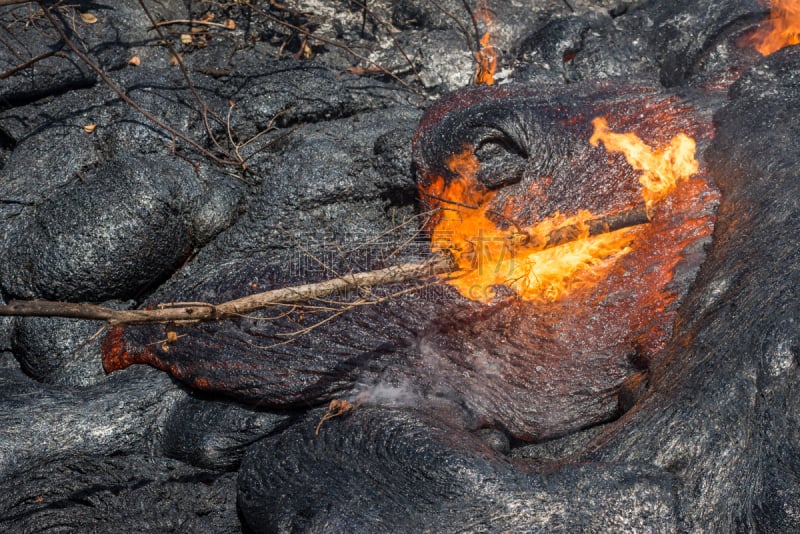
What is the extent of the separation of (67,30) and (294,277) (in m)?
3.84

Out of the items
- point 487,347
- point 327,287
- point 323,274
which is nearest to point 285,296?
point 327,287

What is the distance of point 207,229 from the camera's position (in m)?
5.89

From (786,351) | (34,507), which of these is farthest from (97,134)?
(786,351)

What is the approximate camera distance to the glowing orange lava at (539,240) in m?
4.75

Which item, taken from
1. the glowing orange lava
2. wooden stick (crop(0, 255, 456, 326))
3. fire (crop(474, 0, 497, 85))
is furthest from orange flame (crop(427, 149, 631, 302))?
fire (crop(474, 0, 497, 85))

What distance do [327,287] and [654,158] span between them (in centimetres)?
266

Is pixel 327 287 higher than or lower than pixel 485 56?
lower

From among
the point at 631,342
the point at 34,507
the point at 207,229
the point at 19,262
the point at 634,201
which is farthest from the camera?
the point at 207,229

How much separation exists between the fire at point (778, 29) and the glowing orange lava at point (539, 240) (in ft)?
6.37

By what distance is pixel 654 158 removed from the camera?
5180 millimetres

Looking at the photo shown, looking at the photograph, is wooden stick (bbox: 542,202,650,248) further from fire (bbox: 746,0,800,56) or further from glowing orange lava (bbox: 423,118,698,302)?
fire (bbox: 746,0,800,56)

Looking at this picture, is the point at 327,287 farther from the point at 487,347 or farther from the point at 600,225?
the point at 600,225

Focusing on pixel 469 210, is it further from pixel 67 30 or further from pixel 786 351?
pixel 67 30

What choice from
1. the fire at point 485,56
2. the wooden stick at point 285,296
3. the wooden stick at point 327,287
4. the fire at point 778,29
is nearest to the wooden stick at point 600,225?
the wooden stick at point 327,287
